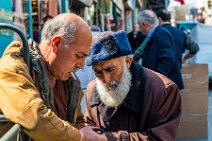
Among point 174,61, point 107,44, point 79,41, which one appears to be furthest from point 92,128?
point 174,61

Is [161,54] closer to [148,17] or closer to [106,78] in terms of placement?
[148,17]

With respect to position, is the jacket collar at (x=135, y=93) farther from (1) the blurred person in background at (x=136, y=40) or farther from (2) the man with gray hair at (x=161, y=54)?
(1) the blurred person in background at (x=136, y=40)

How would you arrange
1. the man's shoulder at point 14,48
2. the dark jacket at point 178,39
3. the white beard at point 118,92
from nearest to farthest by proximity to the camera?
the man's shoulder at point 14,48 → the white beard at point 118,92 → the dark jacket at point 178,39

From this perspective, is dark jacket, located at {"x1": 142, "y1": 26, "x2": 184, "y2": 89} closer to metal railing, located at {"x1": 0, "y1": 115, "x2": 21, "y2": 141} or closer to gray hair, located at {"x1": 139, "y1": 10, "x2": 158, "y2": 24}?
gray hair, located at {"x1": 139, "y1": 10, "x2": 158, "y2": 24}

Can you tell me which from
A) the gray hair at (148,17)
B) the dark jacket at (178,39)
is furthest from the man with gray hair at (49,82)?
the dark jacket at (178,39)

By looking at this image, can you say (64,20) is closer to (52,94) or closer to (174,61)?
(52,94)

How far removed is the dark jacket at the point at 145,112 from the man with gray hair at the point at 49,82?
0.76 feet

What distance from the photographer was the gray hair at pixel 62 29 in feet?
7.10

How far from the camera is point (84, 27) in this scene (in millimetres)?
2217

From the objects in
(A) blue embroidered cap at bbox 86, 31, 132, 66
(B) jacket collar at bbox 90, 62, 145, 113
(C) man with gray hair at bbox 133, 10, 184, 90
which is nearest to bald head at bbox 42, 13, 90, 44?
(A) blue embroidered cap at bbox 86, 31, 132, 66

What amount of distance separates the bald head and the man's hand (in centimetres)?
56

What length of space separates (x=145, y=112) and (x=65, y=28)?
2.59ft

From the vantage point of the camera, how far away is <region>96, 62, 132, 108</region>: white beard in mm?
2729

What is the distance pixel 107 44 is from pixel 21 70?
2.50 ft
